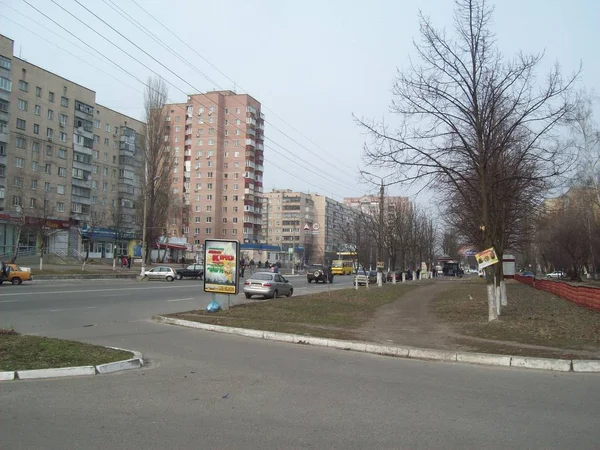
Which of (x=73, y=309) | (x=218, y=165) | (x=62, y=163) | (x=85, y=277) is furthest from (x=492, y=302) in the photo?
(x=218, y=165)

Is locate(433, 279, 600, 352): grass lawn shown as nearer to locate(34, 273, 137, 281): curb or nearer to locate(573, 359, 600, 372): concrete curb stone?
locate(573, 359, 600, 372): concrete curb stone

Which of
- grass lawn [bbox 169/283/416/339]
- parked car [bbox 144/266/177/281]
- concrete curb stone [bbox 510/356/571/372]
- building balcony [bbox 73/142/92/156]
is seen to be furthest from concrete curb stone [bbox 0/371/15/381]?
building balcony [bbox 73/142/92/156]

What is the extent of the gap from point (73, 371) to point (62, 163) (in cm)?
6455

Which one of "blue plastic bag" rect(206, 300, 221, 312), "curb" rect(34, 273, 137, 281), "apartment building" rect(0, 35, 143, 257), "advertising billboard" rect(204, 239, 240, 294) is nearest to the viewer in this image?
"blue plastic bag" rect(206, 300, 221, 312)

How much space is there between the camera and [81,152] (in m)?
67.8

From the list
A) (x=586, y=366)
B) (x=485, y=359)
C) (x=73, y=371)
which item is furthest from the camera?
(x=485, y=359)

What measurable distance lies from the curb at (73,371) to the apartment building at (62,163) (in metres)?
42.6

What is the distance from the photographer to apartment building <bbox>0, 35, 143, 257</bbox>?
54812 mm

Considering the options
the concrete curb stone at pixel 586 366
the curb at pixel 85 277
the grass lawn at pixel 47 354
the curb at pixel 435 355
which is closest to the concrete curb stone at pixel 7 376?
the grass lawn at pixel 47 354

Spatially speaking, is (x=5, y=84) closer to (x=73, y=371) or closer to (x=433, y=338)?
(x=73, y=371)

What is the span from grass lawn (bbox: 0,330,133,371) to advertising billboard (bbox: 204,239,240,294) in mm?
7574

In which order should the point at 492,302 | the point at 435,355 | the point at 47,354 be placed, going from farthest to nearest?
the point at 492,302
the point at 435,355
the point at 47,354

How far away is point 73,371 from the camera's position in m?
7.36

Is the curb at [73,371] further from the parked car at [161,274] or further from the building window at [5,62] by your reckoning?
the building window at [5,62]
